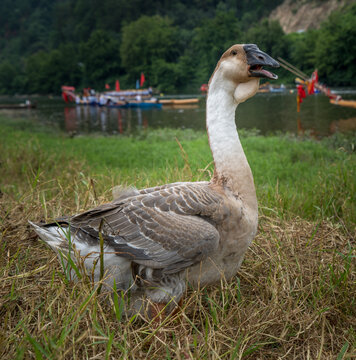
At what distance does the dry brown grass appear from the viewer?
2.24 meters

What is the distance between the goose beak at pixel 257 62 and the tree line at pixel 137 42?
233 inches

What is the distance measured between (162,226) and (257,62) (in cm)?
150

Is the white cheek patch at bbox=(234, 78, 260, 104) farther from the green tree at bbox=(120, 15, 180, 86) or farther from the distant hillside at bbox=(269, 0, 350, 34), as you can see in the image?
the green tree at bbox=(120, 15, 180, 86)

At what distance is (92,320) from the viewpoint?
7.48 feet

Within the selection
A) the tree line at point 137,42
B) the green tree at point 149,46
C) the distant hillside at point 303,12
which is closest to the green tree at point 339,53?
the tree line at point 137,42

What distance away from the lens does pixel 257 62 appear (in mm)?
2766

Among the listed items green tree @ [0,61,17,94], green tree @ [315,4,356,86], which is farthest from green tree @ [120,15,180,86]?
green tree @ [0,61,17,94]

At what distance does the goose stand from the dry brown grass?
0.21 meters

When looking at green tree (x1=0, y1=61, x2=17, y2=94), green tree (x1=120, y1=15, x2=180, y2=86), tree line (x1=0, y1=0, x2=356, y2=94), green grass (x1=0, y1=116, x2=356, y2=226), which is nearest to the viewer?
green grass (x1=0, y1=116, x2=356, y2=226)

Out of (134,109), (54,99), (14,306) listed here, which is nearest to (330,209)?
(14,306)

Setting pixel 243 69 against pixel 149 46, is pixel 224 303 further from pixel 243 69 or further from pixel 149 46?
pixel 149 46

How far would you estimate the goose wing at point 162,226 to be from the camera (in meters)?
2.60

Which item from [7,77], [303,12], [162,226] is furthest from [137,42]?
[162,226]

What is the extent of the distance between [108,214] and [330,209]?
11.3 feet
